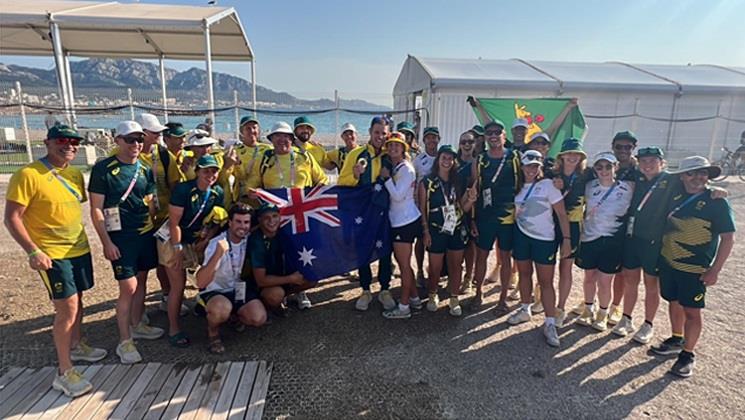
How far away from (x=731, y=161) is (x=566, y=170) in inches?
610

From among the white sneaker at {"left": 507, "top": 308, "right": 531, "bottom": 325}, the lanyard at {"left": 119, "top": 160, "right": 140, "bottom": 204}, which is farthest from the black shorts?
the lanyard at {"left": 119, "top": 160, "right": 140, "bottom": 204}

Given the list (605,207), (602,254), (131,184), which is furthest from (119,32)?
(602,254)

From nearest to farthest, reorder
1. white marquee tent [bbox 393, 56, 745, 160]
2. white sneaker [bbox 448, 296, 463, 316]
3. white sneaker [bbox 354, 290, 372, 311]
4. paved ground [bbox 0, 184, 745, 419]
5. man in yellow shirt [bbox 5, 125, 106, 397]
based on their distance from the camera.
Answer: man in yellow shirt [bbox 5, 125, 106, 397], paved ground [bbox 0, 184, 745, 419], white sneaker [bbox 448, 296, 463, 316], white sneaker [bbox 354, 290, 372, 311], white marquee tent [bbox 393, 56, 745, 160]

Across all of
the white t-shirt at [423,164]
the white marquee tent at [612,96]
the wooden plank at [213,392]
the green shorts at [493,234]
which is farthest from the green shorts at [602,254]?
the white marquee tent at [612,96]

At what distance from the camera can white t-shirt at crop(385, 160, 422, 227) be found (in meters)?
4.31

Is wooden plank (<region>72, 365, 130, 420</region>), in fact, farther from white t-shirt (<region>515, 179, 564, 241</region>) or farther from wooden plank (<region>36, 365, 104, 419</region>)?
white t-shirt (<region>515, 179, 564, 241</region>)

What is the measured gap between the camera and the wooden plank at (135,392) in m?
3.06

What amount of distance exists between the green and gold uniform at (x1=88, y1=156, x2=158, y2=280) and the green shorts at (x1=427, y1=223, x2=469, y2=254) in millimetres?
2782

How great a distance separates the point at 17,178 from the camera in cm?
290

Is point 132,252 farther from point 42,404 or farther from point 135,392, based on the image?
point 42,404

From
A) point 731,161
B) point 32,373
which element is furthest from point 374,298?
point 731,161

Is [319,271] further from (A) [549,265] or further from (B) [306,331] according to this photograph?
(A) [549,265]

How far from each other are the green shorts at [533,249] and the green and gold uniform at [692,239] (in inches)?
38.0

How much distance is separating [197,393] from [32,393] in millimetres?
1297
